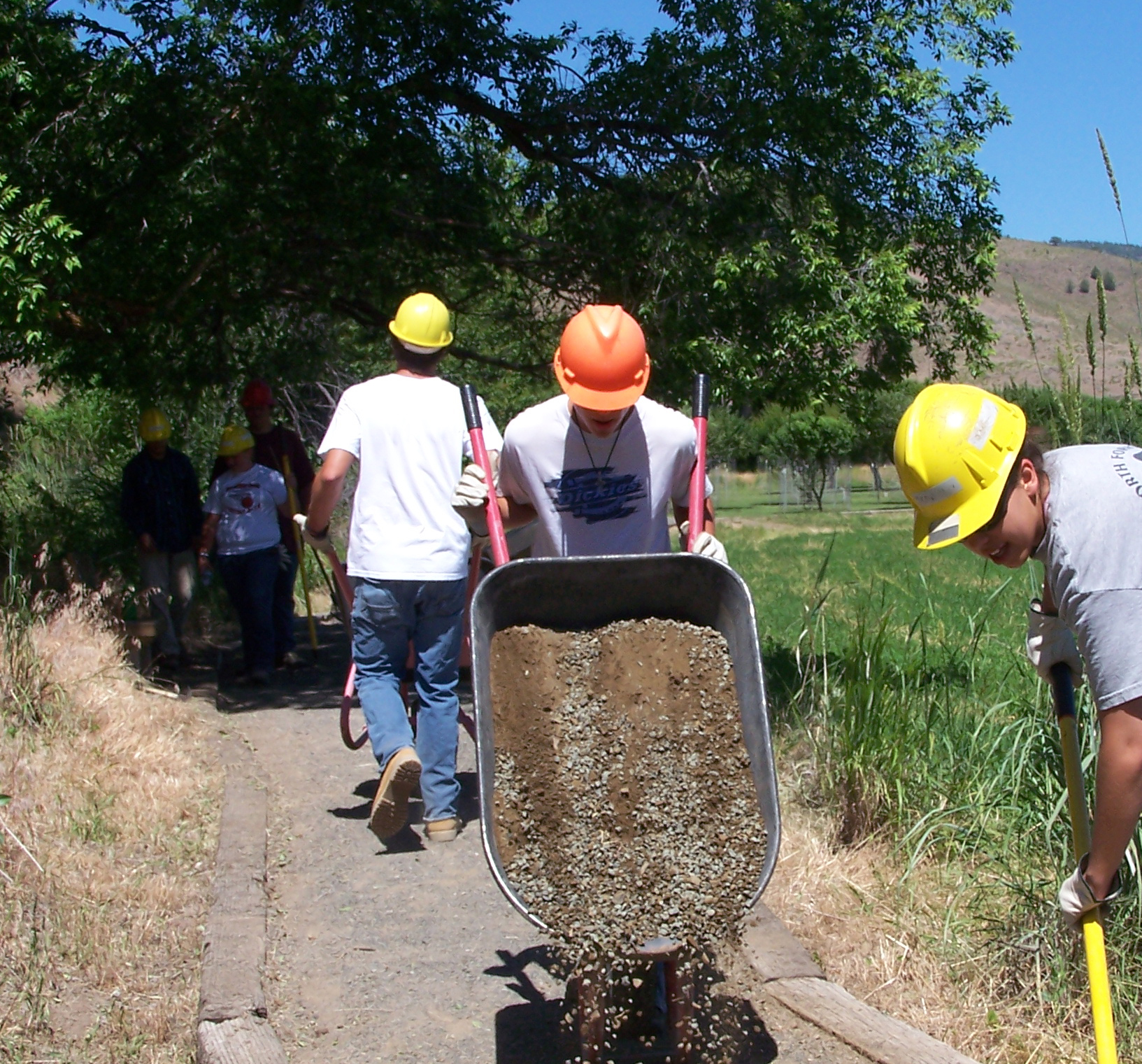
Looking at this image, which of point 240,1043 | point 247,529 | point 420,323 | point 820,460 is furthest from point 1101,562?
point 820,460

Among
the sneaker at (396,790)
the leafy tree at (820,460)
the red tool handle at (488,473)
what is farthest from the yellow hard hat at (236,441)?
the leafy tree at (820,460)

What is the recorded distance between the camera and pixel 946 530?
110 inches

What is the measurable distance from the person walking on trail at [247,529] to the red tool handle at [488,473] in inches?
185

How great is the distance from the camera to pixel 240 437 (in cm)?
903

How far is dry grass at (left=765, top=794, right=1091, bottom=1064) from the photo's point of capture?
373cm

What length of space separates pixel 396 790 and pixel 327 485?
4.03 feet

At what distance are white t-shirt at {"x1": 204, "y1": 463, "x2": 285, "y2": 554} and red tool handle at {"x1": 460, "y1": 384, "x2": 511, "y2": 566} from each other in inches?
185

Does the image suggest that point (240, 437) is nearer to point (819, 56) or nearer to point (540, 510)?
point (819, 56)

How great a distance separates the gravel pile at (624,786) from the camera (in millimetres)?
3336

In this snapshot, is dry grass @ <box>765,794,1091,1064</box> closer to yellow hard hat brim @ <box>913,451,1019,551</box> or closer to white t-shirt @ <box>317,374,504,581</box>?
yellow hard hat brim @ <box>913,451,1019,551</box>

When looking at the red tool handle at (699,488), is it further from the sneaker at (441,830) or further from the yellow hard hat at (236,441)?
the yellow hard hat at (236,441)

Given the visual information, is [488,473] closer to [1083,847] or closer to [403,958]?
[403,958]

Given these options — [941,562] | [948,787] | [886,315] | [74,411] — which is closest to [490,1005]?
[948,787]

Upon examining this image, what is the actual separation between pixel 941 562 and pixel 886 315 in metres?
12.5
